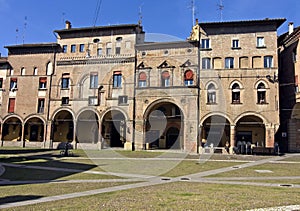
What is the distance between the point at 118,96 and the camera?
33312 millimetres

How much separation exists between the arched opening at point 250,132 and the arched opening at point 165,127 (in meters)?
7.07

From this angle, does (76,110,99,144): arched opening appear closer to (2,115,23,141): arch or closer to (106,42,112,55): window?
(106,42,112,55): window

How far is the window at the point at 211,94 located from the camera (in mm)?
30562

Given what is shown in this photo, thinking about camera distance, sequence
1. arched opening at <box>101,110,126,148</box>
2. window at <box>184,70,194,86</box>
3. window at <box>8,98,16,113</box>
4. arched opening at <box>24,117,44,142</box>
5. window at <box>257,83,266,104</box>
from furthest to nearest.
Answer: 1. arched opening at <box>24,117,44,142</box>
2. window at <box>8,98,16,113</box>
3. arched opening at <box>101,110,126,148</box>
4. window at <box>184,70,194,86</box>
5. window at <box>257,83,266,104</box>

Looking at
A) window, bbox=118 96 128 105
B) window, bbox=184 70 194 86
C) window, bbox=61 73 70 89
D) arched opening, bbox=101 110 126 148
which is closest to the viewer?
window, bbox=184 70 194 86

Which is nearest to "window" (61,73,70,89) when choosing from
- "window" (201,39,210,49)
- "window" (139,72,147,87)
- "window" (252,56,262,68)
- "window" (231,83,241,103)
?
"window" (139,72,147,87)

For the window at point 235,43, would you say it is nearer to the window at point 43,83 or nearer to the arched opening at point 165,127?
the arched opening at point 165,127

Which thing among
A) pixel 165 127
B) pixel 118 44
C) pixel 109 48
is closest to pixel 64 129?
pixel 109 48

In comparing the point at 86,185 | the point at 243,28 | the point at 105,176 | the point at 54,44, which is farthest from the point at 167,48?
the point at 86,185

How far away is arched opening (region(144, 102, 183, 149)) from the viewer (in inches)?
1335

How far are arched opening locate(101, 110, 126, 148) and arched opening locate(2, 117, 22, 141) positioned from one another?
1234cm

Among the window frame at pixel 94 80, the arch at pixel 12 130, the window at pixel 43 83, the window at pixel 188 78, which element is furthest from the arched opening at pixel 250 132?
the arch at pixel 12 130

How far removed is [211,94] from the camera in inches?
1211

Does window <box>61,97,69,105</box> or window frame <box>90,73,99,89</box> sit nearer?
window frame <box>90,73,99,89</box>
